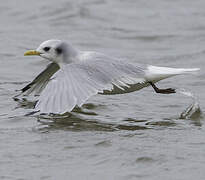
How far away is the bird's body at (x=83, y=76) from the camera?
6055mm

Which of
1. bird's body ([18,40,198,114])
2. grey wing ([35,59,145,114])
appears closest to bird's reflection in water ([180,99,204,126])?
bird's body ([18,40,198,114])

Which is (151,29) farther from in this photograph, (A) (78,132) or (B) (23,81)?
(A) (78,132)

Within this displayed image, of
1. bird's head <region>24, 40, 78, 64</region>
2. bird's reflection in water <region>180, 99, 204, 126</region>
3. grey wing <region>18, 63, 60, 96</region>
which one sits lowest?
bird's reflection in water <region>180, 99, 204, 126</region>

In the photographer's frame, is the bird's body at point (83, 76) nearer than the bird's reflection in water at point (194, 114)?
Yes

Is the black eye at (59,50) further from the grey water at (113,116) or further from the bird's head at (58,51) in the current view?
the grey water at (113,116)

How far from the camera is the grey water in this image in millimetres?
5113

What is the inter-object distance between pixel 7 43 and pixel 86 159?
6.73 m

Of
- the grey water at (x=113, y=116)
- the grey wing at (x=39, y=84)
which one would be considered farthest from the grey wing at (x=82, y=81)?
the grey wing at (x=39, y=84)

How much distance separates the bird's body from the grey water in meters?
0.36

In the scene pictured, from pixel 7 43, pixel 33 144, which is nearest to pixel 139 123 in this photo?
pixel 33 144

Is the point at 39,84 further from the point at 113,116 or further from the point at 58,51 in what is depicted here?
the point at 113,116

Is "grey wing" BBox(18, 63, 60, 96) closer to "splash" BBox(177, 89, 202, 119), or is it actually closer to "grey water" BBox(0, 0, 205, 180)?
"grey water" BBox(0, 0, 205, 180)

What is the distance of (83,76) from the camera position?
6.53 metres

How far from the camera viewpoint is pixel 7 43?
11.6 metres
